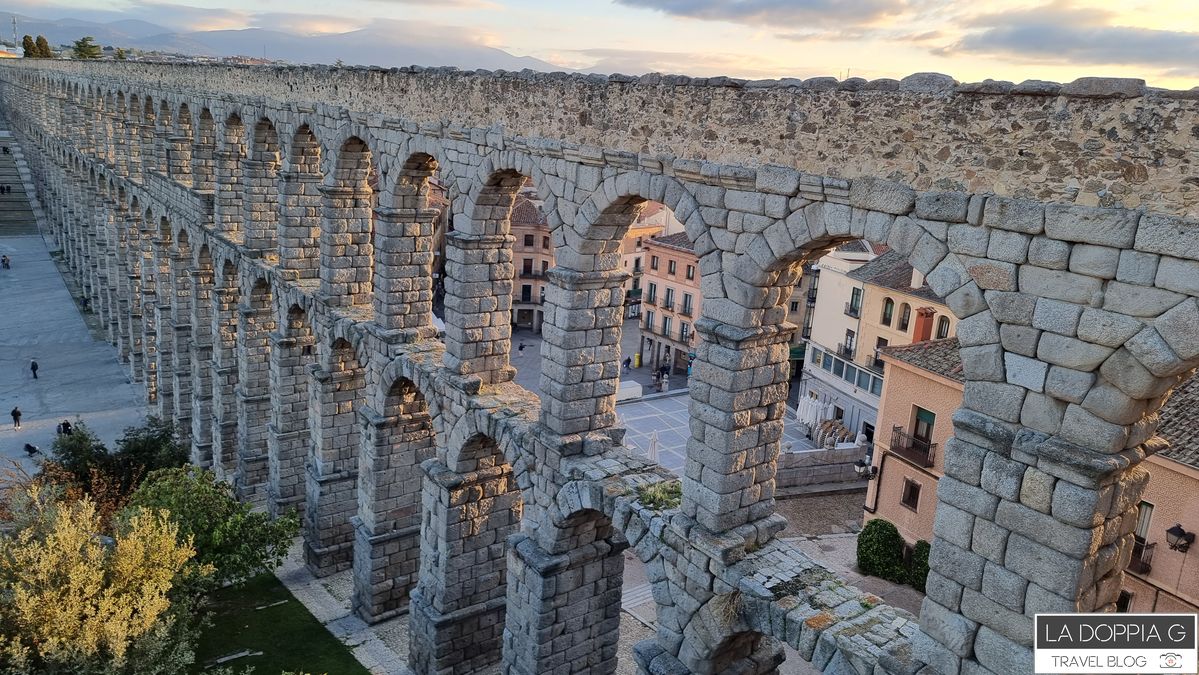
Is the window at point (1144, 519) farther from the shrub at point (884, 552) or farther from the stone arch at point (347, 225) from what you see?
the stone arch at point (347, 225)

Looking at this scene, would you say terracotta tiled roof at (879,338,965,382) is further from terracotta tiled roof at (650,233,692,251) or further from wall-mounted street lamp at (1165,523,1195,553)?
terracotta tiled roof at (650,233,692,251)

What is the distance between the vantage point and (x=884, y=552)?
2875 centimetres

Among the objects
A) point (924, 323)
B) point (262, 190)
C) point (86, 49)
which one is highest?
point (86, 49)

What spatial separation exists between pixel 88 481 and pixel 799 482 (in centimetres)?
2501

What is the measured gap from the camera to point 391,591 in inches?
876

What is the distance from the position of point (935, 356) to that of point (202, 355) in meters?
24.6

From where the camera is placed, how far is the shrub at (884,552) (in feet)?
93.9

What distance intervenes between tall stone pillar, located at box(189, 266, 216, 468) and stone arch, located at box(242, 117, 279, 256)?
5.66 m

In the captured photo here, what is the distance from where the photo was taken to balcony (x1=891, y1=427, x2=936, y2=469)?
27672mm

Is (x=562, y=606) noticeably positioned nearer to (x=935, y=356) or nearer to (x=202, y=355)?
(x=935, y=356)

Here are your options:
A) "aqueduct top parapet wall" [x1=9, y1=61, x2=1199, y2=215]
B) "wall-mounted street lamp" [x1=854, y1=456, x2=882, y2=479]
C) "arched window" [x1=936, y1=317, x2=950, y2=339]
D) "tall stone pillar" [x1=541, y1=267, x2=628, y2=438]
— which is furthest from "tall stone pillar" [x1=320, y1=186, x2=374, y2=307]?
"arched window" [x1=936, y1=317, x2=950, y2=339]

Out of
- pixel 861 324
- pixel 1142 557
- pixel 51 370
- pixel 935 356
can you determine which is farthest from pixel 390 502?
pixel 51 370

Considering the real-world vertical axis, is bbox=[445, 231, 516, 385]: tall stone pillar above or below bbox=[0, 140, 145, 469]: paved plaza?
above

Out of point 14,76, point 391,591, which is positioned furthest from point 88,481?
point 14,76
